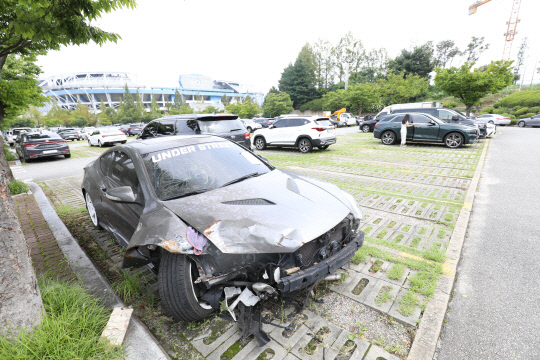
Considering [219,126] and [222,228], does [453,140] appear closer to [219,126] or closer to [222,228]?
[219,126]

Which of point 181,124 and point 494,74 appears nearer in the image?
point 181,124

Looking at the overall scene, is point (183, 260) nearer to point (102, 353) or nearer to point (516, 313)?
point (102, 353)

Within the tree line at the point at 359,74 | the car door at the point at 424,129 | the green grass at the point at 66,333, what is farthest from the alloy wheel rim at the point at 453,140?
the tree line at the point at 359,74

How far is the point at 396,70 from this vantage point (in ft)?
168

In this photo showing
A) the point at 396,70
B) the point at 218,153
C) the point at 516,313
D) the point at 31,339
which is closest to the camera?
the point at 31,339

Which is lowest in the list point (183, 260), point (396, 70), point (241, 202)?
point (183, 260)

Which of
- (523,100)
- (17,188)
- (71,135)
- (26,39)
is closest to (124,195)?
(26,39)

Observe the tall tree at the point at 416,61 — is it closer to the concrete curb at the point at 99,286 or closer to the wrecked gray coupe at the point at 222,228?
the wrecked gray coupe at the point at 222,228

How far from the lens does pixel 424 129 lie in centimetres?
1241

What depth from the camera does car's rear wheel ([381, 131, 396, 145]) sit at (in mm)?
13492

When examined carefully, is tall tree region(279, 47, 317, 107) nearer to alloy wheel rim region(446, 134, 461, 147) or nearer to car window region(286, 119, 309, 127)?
car window region(286, 119, 309, 127)

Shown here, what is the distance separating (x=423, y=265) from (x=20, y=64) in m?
16.2

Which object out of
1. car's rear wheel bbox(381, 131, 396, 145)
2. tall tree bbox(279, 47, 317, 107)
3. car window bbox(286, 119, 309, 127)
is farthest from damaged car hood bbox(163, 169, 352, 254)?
tall tree bbox(279, 47, 317, 107)

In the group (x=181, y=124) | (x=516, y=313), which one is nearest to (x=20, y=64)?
(x=181, y=124)
